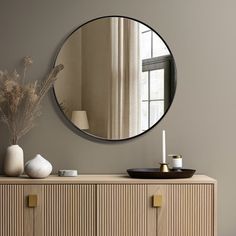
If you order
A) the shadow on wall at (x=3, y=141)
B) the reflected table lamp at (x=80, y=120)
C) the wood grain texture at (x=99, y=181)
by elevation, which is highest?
the reflected table lamp at (x=80, y=120)

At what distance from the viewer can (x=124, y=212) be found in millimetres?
3098

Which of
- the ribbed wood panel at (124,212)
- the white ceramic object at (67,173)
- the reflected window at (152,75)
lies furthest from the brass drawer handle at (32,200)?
the reflected window at (152,75)

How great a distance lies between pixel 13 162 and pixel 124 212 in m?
0.75

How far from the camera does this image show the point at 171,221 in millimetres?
3102

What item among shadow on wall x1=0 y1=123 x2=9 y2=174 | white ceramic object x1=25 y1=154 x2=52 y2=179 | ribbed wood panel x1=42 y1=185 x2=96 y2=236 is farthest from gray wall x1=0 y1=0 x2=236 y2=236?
ribbed wood panel x1=42 y1=185 x2=96 y2=236

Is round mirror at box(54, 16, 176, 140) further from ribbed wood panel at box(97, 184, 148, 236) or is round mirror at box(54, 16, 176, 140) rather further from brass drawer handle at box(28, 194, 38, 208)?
brass drawer handle at box(28, 194, 38, 208)

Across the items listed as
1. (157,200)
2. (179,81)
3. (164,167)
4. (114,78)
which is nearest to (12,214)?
(157,200)

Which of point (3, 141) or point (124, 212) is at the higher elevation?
point (3, 141)

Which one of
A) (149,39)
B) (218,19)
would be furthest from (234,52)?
(149,39)

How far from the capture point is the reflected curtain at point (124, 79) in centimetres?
344

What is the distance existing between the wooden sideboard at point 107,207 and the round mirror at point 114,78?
47 centimetres

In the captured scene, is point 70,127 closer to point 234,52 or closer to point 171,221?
point 171,221

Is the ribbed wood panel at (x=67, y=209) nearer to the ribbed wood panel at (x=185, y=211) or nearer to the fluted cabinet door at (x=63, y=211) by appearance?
the fluted cabinet door at (x=63, y=211)

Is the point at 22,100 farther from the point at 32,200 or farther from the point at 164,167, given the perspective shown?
the point at 164,167
